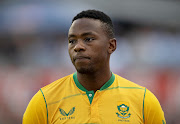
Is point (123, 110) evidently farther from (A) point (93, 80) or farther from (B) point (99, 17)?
(B) point (99, 17)

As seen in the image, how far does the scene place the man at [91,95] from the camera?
8.29ft

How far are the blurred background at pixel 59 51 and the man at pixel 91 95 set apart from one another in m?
3.61

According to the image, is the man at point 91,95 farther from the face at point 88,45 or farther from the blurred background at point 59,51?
the blurred background at point 59,51

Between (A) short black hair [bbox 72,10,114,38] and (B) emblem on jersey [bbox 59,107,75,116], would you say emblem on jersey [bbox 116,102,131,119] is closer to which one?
(B) emblem on jersey [bbox 59,107,75,116]

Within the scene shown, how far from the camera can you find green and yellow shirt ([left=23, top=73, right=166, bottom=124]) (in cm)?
251

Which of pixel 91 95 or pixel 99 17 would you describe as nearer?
pixel 91 95

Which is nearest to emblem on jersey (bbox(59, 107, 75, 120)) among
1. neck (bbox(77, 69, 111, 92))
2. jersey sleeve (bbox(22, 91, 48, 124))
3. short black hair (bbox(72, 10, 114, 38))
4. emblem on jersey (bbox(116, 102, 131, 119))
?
jersey sleeve (bbox(22, 91, 48, 124))

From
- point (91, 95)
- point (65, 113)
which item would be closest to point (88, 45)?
point (91, 95)

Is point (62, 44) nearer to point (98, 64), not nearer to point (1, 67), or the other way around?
point (1, 67)

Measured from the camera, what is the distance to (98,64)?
2695mm

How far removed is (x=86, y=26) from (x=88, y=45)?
20cm

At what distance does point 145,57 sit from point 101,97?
463 centimetres

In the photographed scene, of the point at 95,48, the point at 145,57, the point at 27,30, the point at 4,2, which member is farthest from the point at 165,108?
the point at 4,2

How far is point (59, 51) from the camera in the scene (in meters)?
6.71
